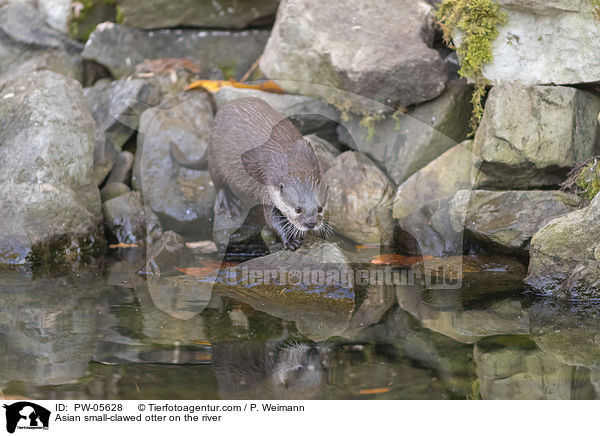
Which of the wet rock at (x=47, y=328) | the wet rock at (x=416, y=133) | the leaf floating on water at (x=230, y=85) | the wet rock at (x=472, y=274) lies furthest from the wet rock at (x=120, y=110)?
the wet rock at (x=472, y=274)

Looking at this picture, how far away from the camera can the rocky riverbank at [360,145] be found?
441cm

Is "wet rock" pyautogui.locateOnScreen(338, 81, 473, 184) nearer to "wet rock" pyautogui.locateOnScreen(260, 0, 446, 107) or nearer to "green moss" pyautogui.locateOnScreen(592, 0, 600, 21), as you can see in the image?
"wet rock" pyautogui.locateOnScreen(260, 0, 446, 107)

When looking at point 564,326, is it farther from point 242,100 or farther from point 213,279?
point 242,100

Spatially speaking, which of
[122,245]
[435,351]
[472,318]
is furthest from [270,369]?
[122,245]

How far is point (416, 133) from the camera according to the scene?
5141 mm

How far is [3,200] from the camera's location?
474 centimetres

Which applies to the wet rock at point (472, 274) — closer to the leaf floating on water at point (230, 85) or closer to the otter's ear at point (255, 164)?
the otter's ear at point (255, 164)

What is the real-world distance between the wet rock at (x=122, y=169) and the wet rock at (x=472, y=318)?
2.95 meters

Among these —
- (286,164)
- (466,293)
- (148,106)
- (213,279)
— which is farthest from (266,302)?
(148,106)

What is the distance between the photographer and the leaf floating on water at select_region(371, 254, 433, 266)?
178 inches

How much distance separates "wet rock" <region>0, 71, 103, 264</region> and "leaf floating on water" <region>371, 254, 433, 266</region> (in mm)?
2131

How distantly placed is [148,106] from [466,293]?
11.4 ft
